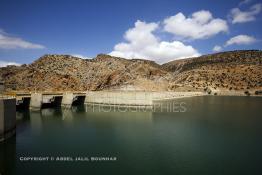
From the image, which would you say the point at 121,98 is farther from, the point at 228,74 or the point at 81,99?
the point at 228,74

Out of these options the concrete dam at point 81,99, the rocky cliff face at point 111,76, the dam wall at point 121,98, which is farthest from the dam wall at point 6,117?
the rocky cliff face at point 111,76

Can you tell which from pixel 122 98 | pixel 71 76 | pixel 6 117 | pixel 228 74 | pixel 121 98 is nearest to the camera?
pixel 6 117

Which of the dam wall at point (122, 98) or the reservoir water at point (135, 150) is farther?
the dam wall at point (122, 98)

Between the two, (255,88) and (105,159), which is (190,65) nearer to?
(255,88)

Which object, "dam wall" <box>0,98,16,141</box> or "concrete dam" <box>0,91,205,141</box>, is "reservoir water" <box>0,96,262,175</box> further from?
"concrete dam" <box>0,91,205,141</box>

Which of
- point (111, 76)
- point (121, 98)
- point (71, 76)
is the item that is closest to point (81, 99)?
point (121, 98)

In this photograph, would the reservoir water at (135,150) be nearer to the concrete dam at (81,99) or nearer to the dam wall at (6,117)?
the dam wall at (6,117)
